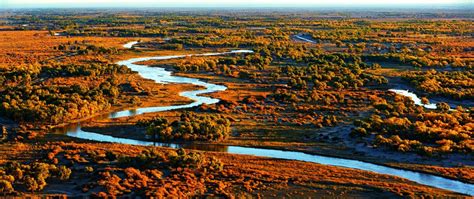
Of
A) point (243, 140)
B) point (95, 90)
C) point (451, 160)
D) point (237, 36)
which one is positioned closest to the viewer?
point (451, 160)

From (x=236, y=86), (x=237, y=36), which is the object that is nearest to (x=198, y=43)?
(x=237, y=36)

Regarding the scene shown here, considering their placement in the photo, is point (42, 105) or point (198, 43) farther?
point (198, 43)

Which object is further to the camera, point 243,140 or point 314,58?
point 314,58

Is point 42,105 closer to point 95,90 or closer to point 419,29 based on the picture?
point 95,90

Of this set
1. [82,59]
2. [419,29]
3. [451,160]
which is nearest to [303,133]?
[451,160]

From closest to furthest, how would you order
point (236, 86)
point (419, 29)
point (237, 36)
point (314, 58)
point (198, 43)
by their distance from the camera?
point (236, 86) < point (314, 58) < point (198, 43) < point (237, 36) < point (419, 29)

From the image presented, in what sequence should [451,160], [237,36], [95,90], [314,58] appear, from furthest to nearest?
[237,36] → [314,58] → [95,90] → [451,160]

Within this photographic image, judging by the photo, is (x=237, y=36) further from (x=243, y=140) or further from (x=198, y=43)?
(x=243, y=140)

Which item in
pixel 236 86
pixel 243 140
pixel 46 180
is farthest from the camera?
pixel 236 86
